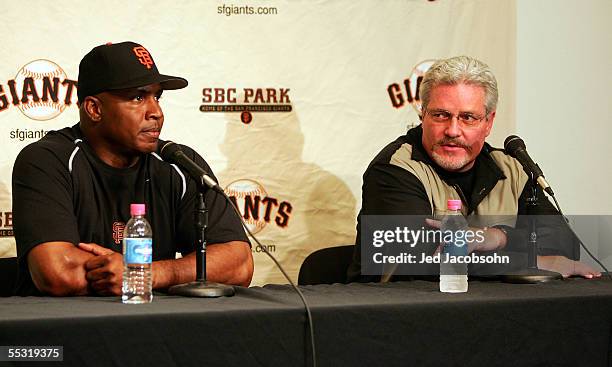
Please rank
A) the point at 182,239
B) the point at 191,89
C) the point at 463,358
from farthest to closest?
the point at 191,89 < the point at 182,239 < the point at 463,358

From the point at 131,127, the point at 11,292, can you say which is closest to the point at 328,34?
the point at 131,127

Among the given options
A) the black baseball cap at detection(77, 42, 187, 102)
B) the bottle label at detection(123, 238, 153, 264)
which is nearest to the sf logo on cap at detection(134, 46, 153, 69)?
the black baseball cap at detection(77, 42, 187, 102)

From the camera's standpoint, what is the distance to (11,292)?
8.63 ft

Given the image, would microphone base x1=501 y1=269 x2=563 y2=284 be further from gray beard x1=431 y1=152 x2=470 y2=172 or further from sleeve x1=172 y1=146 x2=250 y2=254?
sleeve x1=172 y1=146 x2=250 y2=254

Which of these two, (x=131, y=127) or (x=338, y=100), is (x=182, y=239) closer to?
(x=131, y=127)

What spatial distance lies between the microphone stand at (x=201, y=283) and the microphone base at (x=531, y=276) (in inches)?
32.0

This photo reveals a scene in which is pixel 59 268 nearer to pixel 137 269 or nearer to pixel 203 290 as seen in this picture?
pixel 137 269

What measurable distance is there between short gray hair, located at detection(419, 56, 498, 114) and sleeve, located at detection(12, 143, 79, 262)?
128cm

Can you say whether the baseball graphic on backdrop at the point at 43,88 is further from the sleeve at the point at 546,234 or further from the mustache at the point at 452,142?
the sleeve at the point at 546,234

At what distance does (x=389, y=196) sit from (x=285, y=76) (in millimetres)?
855

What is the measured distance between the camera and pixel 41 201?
7.93 ft

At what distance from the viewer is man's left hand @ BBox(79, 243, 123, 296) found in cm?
213

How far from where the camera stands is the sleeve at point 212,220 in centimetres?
263

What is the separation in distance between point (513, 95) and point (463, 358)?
2.00 m
